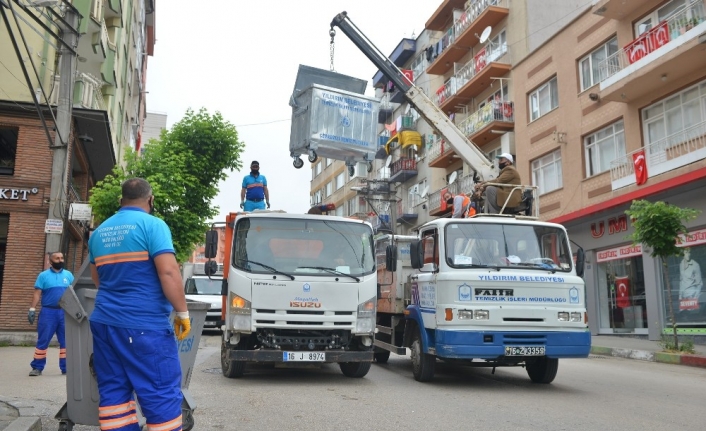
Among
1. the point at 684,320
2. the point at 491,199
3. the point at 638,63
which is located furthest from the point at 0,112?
the point at 684,320

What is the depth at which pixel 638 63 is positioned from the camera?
61.5 feet

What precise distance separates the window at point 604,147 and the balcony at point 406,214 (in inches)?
667

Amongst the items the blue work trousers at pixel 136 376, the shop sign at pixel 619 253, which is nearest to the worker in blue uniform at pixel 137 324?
the blue work trousers at pixel 136 376

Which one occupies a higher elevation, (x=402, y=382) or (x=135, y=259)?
(x=135, y=259)

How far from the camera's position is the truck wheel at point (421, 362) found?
9.25 m

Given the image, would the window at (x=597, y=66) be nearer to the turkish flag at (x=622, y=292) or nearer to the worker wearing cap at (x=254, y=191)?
the turkish flag at (x=622, y=292)

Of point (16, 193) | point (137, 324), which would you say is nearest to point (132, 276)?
point (137, 324)

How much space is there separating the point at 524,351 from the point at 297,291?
307cm

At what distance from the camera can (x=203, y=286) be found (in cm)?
2328

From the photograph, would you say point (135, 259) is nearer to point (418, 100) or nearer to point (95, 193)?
point (418, 100)

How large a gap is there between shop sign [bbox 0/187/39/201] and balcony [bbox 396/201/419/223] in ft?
81.8

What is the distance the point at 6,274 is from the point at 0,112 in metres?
4.23

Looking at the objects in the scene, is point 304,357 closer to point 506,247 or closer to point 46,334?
point 506,247

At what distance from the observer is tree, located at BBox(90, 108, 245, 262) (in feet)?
64.6
